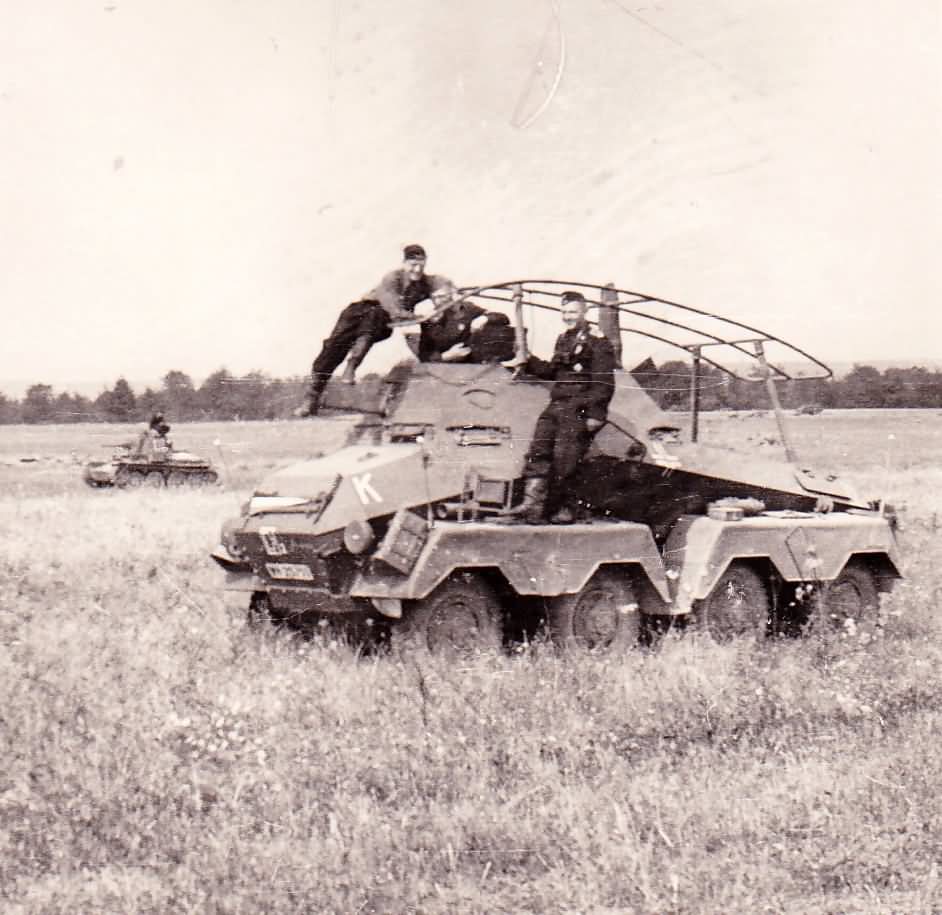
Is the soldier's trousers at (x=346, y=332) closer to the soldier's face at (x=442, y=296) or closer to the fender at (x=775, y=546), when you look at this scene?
the soldier's face at (x=442, y=296)

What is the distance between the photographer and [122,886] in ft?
18.5

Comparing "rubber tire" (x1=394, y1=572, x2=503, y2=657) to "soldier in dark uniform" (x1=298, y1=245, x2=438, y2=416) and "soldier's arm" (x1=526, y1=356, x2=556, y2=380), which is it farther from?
"soldier in dark uniform" (x1=298, y1=245, x2=438, y2=416)

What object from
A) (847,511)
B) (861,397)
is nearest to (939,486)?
(861,397)

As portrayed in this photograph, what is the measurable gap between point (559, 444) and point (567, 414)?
23 centimetres

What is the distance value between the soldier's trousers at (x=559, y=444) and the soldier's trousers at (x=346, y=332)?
1489 millimetres

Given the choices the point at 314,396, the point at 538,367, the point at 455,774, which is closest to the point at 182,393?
the point at 314,396

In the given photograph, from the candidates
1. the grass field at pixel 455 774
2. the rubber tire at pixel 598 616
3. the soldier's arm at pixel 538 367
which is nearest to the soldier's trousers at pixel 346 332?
the grass field at pixel 455 774

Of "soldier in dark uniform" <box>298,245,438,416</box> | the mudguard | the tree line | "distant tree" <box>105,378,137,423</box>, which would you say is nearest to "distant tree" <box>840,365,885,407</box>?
the tree line

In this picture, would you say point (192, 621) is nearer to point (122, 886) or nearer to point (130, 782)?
point (130, 782)

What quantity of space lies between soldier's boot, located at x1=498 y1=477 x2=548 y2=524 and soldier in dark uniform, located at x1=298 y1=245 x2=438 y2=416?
1605 millimetres

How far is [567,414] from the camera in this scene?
10.4 m

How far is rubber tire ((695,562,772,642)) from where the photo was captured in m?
11.2

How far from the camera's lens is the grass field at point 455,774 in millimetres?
5578

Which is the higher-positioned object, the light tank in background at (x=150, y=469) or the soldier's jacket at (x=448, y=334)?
the soldier's jacket at (x=448, y=334)
